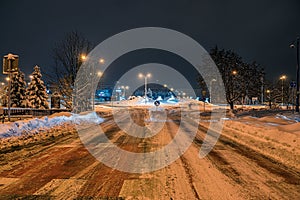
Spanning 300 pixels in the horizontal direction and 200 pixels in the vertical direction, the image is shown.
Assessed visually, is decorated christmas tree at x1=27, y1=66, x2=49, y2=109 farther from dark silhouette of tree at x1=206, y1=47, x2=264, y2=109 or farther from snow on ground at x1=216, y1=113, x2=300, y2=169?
snow on ground at x1=216, y1=113, x2=300, y2=169

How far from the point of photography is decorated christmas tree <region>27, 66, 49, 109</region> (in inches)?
1490

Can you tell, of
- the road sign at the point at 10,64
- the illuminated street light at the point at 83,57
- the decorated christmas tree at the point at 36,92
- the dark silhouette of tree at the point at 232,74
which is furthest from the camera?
the decorated christmas tree at the point at 36,92

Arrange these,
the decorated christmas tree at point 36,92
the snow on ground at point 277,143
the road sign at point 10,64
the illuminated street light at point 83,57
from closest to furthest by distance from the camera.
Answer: the snow on ground at point 277,143, the road sign at point 10,64, the illuminated street light at point 83,57, the decorated christmas tree at point 36,92

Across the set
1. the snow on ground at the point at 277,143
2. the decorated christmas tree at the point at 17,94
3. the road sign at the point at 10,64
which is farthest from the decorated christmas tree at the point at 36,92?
the snow on ground at the point at 277,143

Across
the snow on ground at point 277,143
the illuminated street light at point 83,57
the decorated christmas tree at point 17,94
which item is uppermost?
Answer: the illuminated street light at point 83,57

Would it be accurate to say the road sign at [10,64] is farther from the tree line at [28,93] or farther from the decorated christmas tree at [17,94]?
the decorated christmas tree at [17,94]

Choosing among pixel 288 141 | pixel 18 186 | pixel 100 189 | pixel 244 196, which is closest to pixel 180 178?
pixel 244 196

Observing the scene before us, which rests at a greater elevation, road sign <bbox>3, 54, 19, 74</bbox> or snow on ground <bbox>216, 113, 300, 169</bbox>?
road sign <bbox>3, 54, 19, 74</bbox>

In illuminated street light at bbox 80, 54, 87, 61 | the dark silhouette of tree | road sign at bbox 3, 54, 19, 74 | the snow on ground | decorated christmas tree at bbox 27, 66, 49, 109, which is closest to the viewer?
the snow on ground

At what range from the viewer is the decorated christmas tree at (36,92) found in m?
37.8

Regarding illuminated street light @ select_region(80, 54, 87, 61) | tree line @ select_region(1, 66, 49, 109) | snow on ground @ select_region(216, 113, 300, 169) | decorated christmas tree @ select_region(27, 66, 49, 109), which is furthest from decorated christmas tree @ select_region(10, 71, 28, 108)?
snow on ground @ select_region(216, 113, 300, 169)

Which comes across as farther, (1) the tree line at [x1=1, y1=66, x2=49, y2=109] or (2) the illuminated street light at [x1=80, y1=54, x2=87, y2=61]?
(1) the tree line at [x1=1, y1=66, x2=49, y2=109]

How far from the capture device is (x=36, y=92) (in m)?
38.3

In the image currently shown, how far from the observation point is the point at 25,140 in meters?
10.7
